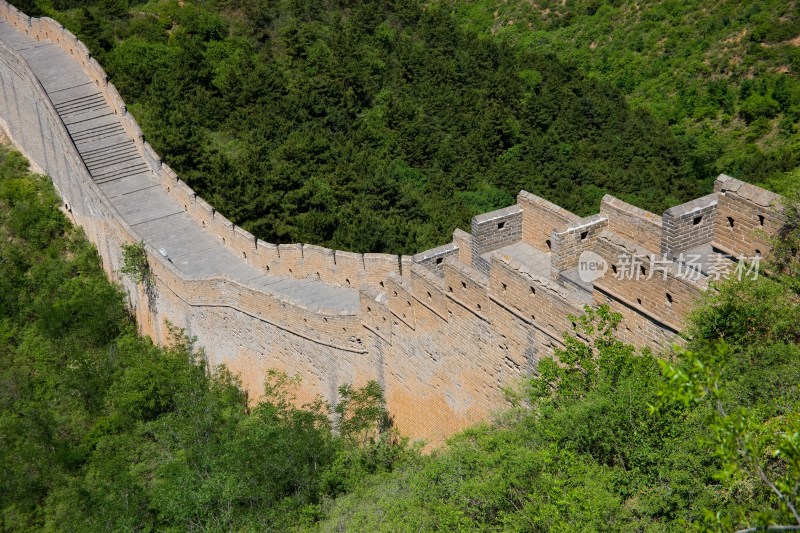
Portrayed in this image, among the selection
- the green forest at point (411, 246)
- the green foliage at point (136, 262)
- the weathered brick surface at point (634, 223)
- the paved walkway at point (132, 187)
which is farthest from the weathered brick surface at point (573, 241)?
the green foliage at point (136, 262)

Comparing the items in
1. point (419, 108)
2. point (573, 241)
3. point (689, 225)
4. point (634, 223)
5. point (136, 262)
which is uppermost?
point (689, 225)

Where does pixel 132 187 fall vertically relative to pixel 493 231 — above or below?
below

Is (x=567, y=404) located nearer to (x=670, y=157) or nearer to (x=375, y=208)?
(x=375, y=208)

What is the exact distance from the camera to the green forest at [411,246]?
10.8 metres

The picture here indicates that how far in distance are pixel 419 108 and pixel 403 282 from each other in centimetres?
1989

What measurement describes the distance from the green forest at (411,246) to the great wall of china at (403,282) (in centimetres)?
41

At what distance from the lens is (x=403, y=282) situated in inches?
626

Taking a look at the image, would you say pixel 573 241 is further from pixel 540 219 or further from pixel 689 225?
pixel 689 225

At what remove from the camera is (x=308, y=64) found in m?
37.1

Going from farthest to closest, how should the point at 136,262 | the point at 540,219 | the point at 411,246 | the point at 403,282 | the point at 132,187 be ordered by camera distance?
1. the point at 411,246
2. the point at 132,187
3. the point at 136,262
4. the point at 403,282
5. the point at 540,219

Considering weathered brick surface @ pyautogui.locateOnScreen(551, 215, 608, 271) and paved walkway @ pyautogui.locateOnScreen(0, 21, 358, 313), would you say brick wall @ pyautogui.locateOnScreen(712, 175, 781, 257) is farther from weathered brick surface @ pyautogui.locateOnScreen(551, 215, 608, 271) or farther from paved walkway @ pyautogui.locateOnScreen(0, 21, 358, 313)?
paved walkway @ pyautogui.locateOnScreen(0, 21, 358, 313)

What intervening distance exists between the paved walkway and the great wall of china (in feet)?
0.17

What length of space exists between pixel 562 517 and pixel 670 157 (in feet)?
86.6

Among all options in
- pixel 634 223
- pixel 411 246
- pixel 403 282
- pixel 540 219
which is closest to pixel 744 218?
pixel 634 223
